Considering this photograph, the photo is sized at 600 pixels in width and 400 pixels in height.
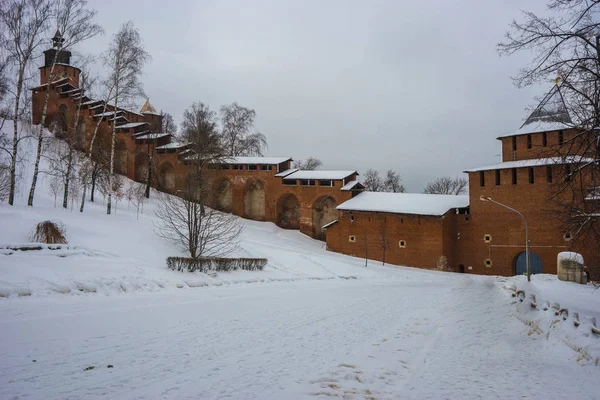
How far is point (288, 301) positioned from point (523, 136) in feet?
86.9

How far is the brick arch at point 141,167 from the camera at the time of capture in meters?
42.9

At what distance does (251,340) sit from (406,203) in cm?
2890

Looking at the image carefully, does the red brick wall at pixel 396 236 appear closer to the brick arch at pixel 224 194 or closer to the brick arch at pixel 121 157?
the brick arch at pixel 224 194

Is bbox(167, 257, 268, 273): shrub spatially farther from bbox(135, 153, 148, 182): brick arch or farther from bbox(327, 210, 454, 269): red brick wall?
bbox(135, 153, 148, 182): brick arch

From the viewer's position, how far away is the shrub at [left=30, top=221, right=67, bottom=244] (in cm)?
1463

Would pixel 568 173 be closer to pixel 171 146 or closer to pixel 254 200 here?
pixel 254 200

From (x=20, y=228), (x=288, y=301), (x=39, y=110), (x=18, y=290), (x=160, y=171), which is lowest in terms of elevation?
(x=288, y=301)

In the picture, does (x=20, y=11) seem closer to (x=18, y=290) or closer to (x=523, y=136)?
(x=18, y=290)

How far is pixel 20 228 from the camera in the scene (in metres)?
15.0

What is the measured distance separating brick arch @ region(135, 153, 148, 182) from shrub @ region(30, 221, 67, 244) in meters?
28.4

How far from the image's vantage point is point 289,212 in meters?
42.3

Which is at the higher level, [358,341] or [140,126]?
[140,126]

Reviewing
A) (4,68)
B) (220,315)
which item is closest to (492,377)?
(220,315)

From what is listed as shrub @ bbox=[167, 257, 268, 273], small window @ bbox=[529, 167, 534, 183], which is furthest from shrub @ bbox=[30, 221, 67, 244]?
small window @ bbox=[529, 167, 534, 183]
